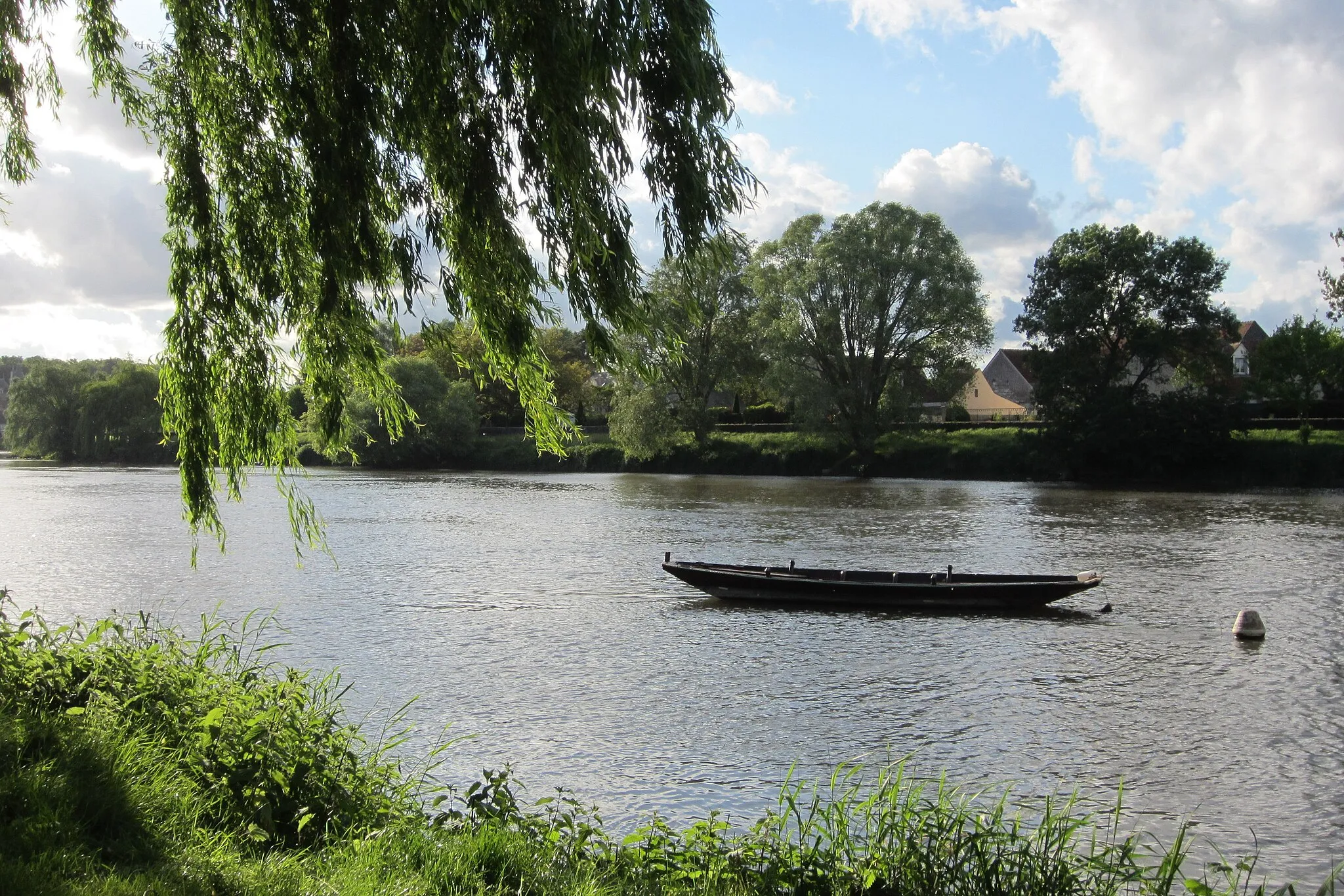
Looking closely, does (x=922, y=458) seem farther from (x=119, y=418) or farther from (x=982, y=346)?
(x=119, y=418)

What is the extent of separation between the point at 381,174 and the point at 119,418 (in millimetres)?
82680

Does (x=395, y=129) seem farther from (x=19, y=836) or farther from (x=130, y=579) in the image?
(x=130, y=579)

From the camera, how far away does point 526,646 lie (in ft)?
51.7

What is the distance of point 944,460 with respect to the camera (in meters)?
54.8

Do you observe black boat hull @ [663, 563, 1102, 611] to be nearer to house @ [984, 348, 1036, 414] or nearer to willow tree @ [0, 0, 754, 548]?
willow tree @ [0, 0, 754, 548]

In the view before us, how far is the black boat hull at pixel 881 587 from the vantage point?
18812mm

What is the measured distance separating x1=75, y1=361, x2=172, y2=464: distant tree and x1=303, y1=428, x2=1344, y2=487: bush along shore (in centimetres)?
2631

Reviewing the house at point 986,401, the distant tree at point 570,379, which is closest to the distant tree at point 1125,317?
the house at point 986,401

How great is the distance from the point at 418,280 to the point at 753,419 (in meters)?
64.3

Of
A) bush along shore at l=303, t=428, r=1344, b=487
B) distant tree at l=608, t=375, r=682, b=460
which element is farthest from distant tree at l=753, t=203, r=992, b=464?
distant tree at l=608, t=375, r=682, b=460

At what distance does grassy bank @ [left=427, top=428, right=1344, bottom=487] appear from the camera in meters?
45.9

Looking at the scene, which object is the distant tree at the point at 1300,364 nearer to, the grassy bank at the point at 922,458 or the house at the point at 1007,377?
the grassy bank at the point at 922,458

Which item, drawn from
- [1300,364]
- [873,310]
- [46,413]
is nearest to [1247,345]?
[1300,364]

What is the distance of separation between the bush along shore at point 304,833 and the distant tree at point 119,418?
262ft
